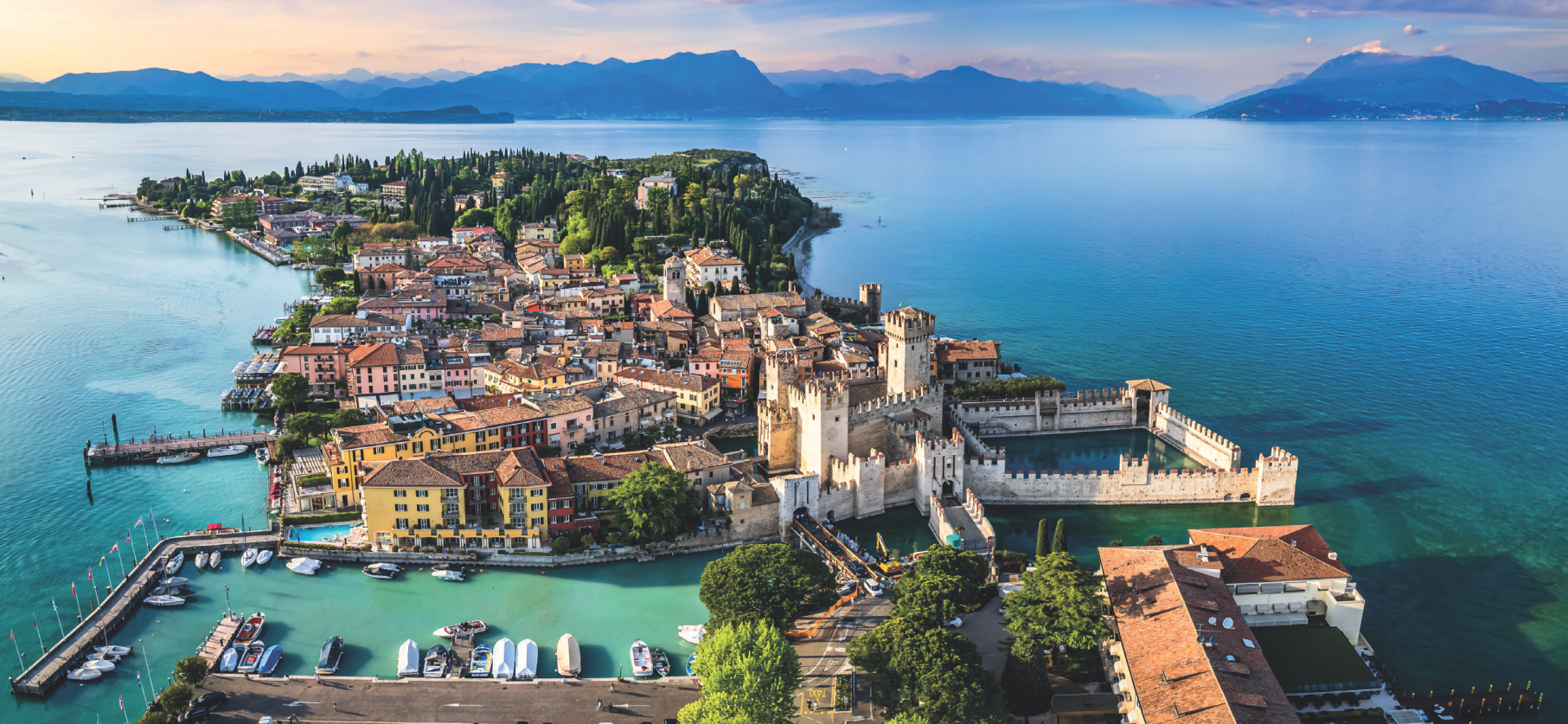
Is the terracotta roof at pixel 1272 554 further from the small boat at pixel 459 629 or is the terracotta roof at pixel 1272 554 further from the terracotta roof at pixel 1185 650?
the small boat at pixel 459 629

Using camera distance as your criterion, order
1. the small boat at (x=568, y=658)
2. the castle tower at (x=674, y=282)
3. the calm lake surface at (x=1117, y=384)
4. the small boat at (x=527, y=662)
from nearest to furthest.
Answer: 1. the small boat at (x=527, y=662)
2. the small boat at (x=568, y=658)
3. the calm lake surface at (x=1117, y=384)
4. the castle tower at (x=674, y=282)

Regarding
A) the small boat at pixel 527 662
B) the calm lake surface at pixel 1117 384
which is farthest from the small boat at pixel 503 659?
the calm lake surface at pixel 1117 384

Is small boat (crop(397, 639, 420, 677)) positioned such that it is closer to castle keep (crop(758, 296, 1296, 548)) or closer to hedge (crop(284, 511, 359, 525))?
hedge (crop(284, 511, 359, 525))

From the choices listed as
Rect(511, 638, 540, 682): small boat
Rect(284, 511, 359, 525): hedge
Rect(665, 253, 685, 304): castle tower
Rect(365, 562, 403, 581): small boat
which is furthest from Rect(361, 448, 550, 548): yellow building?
Rect(665, 253, 685, 304): castle tower

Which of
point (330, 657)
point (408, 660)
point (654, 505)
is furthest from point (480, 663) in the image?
point (654, 505)

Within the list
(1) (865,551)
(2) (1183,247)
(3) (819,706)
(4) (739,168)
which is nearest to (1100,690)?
(3) (819,706)

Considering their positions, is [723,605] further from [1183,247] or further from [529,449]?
[1183,247]
